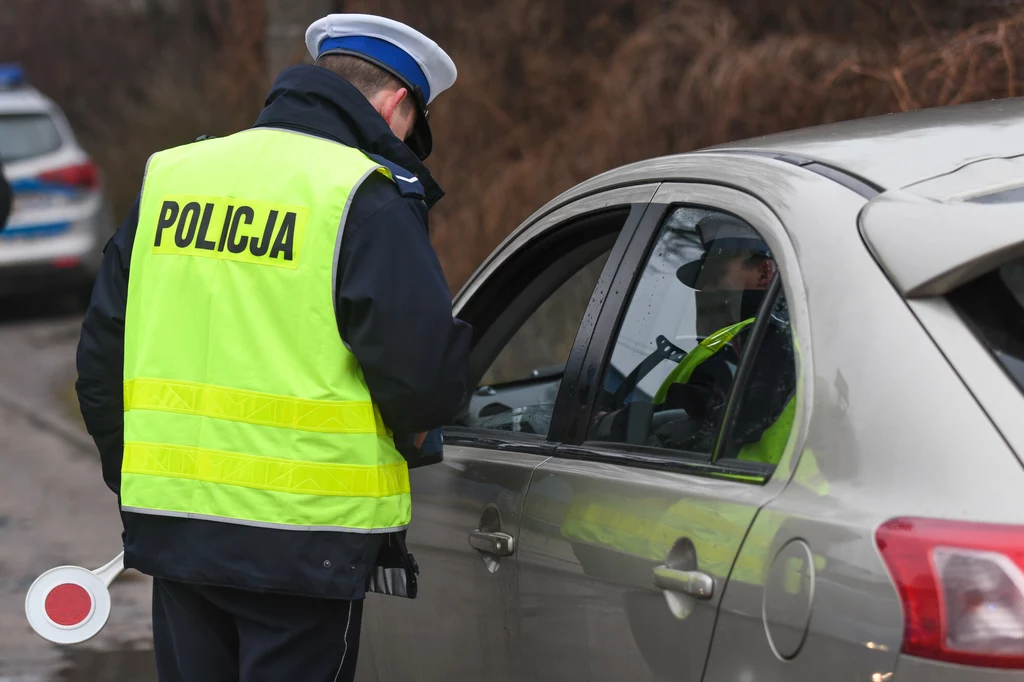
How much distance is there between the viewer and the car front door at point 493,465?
9.25 ft

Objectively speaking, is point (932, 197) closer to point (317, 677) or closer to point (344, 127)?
point (344, 127)

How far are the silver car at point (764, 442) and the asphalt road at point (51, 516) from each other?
2215mm

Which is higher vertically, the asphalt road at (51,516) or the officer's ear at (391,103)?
the officer's ear at (391,103)

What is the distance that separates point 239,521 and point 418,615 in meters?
0.78

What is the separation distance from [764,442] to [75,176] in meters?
9.98

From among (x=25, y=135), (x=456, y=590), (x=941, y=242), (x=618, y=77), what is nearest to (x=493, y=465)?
(x=456, y=590)

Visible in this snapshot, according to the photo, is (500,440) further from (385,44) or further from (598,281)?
(385,44)

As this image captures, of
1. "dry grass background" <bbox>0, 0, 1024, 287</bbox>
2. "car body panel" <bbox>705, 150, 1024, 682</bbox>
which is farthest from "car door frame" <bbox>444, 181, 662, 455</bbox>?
"dry grass background" <bbox>0, 0, 1024, 287</bbox>

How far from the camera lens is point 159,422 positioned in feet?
8.57

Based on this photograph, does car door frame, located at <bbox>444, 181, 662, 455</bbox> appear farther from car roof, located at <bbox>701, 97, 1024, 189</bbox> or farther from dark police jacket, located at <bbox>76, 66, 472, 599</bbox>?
dark police jacket, located at <bbox>76, 66, 472, 599</bbox>

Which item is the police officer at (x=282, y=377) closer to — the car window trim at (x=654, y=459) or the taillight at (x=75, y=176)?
the car window trim at (x=654, y=459)

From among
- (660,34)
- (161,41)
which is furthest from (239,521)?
(161,41)

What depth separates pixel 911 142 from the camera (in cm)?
235

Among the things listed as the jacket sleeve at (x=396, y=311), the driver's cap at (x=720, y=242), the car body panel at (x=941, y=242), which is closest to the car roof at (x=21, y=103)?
the jacket sleeve at (x=396, y=311)
